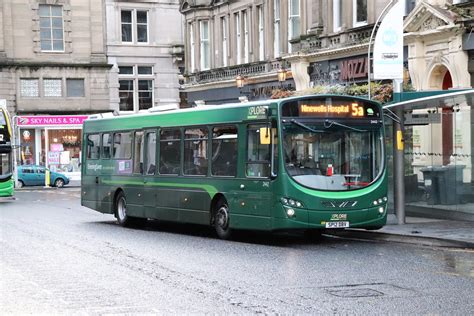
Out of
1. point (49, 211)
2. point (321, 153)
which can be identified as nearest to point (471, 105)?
point (321, 153)

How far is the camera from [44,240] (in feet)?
61.5

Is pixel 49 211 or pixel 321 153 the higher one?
pixel 321 153

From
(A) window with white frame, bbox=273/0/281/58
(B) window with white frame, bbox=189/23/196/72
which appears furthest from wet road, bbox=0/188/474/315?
(B) window with white frame, bbox=189/23/196/72

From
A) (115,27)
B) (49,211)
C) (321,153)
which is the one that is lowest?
(49,211)

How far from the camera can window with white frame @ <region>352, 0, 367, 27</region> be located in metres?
30.0

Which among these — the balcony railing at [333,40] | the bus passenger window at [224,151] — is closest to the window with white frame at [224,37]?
the balcony railing at [333,40]

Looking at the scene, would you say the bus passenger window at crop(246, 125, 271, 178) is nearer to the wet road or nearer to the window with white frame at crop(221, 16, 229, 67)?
the wet road

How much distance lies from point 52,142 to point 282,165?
1718 inches

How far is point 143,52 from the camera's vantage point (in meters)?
Result: 61.1

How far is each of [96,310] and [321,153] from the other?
7.75 metres

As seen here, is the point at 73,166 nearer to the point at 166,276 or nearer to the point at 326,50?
the point at 326,50

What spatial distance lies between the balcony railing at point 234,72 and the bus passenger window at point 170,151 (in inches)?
620

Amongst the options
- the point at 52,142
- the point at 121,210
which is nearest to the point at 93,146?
the point at 121,210

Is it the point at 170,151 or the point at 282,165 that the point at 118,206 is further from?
the point at 282,165
